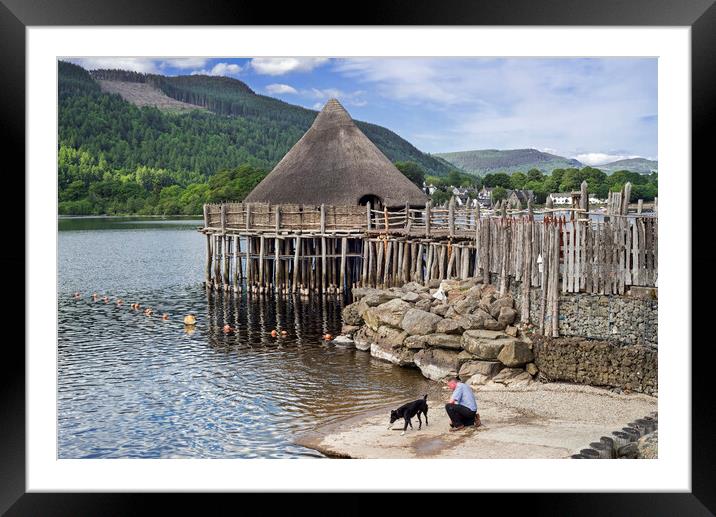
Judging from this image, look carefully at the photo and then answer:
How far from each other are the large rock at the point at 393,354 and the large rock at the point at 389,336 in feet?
0.31

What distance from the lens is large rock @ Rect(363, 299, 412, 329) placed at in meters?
20.6

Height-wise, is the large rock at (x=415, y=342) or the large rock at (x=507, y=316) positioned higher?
the large rock at (x=507, y=316)

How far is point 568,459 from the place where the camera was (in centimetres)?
1121

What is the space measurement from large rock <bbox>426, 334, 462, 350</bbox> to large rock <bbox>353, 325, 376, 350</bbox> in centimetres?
288

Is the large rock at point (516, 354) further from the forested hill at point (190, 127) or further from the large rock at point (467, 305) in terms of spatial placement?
the forested hill at point (190, 127)

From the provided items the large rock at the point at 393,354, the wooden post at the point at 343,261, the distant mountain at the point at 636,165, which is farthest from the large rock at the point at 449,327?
the distant mountain at the point at 636,165

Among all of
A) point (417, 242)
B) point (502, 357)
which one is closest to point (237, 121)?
point (417, 242)

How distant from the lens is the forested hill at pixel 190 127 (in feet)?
316

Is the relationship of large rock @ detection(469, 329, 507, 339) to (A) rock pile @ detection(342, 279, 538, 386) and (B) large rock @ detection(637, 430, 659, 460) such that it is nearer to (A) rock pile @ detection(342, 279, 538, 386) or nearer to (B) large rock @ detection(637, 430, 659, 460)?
(A) rock pile @ detection(342, 279, 538, 386)

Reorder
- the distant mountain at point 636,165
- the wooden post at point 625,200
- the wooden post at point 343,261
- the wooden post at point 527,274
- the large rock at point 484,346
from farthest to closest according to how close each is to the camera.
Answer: the distant mountain at point 636,165, the wooden post at point 343,261, the wooden post at point 527,274, the large rock at point 484,346, the wooden post at point 625,200
